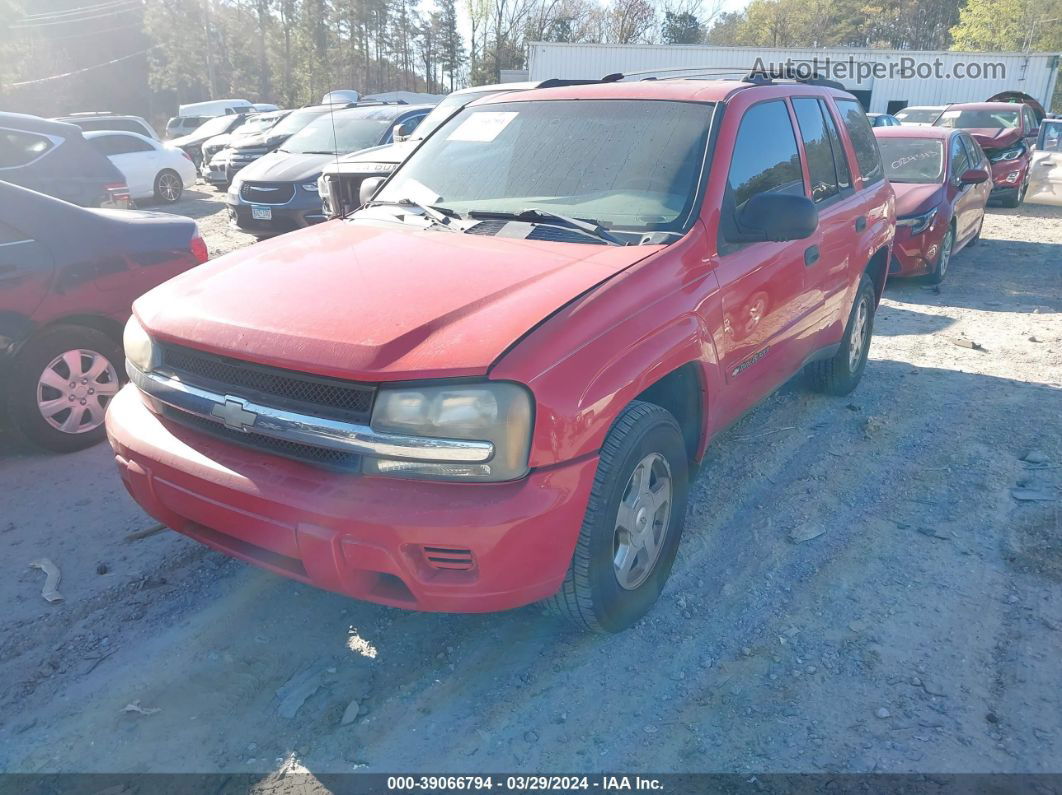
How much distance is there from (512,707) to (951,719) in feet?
4.79

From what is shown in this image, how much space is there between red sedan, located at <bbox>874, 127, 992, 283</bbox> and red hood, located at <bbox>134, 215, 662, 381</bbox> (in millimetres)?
6285

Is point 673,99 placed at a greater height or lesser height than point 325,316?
greater

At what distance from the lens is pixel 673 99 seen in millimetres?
3699

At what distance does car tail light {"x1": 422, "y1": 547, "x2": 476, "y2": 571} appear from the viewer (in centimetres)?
233

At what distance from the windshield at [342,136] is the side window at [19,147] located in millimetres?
4034

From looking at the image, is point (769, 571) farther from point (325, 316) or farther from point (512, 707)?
point (325, 316)

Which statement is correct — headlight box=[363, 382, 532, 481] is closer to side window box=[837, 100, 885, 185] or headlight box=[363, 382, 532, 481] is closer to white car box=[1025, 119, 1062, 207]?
side window box=[837, 100, 885, 185]

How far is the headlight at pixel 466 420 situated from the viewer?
234 centimetres

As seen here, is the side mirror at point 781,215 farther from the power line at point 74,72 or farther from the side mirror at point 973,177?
the power line at point 74,72

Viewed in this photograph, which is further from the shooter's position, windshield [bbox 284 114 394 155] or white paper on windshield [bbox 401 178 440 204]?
windshield [bbox 284 114 394 155]

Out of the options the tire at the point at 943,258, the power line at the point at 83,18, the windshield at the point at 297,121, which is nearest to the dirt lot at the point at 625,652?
the tire at the point at 943,258

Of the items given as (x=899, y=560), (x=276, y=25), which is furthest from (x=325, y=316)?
(x=276, y=25)

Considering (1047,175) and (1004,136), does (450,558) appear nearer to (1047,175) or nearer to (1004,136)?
(1047,175)

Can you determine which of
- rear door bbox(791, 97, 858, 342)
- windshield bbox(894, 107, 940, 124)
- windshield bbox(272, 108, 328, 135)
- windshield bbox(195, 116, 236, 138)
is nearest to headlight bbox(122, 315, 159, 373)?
rear door bbox(791, 97, 858, 342)
